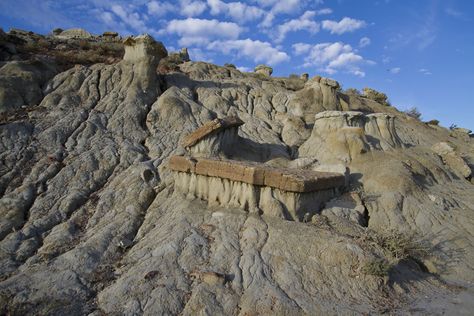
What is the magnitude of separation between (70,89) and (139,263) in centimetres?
1013

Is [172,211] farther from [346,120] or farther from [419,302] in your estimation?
[346,120]

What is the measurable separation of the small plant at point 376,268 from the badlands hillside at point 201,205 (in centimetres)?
4

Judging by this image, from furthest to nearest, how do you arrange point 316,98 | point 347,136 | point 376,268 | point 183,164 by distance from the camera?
point 316,98
point 347,136
point 183,164
point 376,268

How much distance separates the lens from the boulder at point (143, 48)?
17312 mm

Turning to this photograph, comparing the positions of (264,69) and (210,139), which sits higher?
(264,69)

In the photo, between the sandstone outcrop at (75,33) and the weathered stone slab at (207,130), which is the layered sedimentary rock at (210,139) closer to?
the weathered stone slab at (207,130)

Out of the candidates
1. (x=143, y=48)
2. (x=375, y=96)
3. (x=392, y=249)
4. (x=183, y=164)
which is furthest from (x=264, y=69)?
(x=392, y=249)

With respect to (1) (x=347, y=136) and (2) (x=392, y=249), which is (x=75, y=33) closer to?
(1) (x=347, y=136)

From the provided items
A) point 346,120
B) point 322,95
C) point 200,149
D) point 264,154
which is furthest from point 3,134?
point 322,95

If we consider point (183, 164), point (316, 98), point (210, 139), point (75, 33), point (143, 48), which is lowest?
point (183, 164)

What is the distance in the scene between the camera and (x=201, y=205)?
10219 millimetres

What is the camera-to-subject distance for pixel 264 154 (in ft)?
47.9

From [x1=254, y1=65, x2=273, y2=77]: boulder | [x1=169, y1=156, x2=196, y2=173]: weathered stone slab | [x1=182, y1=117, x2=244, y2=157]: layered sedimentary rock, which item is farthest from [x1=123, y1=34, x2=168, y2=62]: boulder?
[x1=254, y1=65, x2=273, y2=77]: boulder

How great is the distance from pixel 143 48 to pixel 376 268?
13773 millimetres
